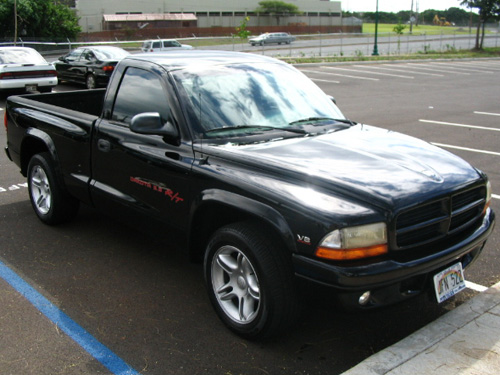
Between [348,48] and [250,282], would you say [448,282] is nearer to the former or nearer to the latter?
[250,282]

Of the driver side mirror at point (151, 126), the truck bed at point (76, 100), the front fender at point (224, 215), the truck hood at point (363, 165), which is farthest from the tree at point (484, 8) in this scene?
the front fender at point (224, 215)

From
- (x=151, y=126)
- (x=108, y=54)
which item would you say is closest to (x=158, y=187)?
(x=151, y=126)

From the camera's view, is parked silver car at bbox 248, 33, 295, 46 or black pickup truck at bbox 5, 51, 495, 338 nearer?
black pickup truck at bbox 5, 51, 495, 338

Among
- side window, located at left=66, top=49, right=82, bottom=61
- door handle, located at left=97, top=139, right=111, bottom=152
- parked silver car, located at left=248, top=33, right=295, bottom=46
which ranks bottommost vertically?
door handle, located at left=97, top=139, right=111, bottom=152

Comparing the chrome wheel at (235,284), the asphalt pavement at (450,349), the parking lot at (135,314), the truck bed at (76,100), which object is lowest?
the parking lot at (135,314)

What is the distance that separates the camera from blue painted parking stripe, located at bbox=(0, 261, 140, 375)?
341cm

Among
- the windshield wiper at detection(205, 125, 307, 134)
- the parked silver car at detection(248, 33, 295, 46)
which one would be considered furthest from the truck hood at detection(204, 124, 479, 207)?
the parked silver car at detection(248, 33, 295, 46)

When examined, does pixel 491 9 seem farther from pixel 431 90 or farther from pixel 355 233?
pixel 355 233

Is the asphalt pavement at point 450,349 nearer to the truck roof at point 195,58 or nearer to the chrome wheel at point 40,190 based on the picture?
the truck roof at point 195,58

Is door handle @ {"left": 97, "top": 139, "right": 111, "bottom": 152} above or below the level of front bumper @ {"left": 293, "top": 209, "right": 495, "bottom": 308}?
above

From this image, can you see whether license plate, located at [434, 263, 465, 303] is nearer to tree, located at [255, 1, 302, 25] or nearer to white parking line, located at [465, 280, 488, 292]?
white parking line, located at [465, 280, 488, 292]

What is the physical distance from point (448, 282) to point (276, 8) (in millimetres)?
90360

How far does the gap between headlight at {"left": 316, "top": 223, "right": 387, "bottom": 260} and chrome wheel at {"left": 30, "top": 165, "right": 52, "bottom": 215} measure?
3.58 meters

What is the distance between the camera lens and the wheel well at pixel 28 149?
6.02 m
